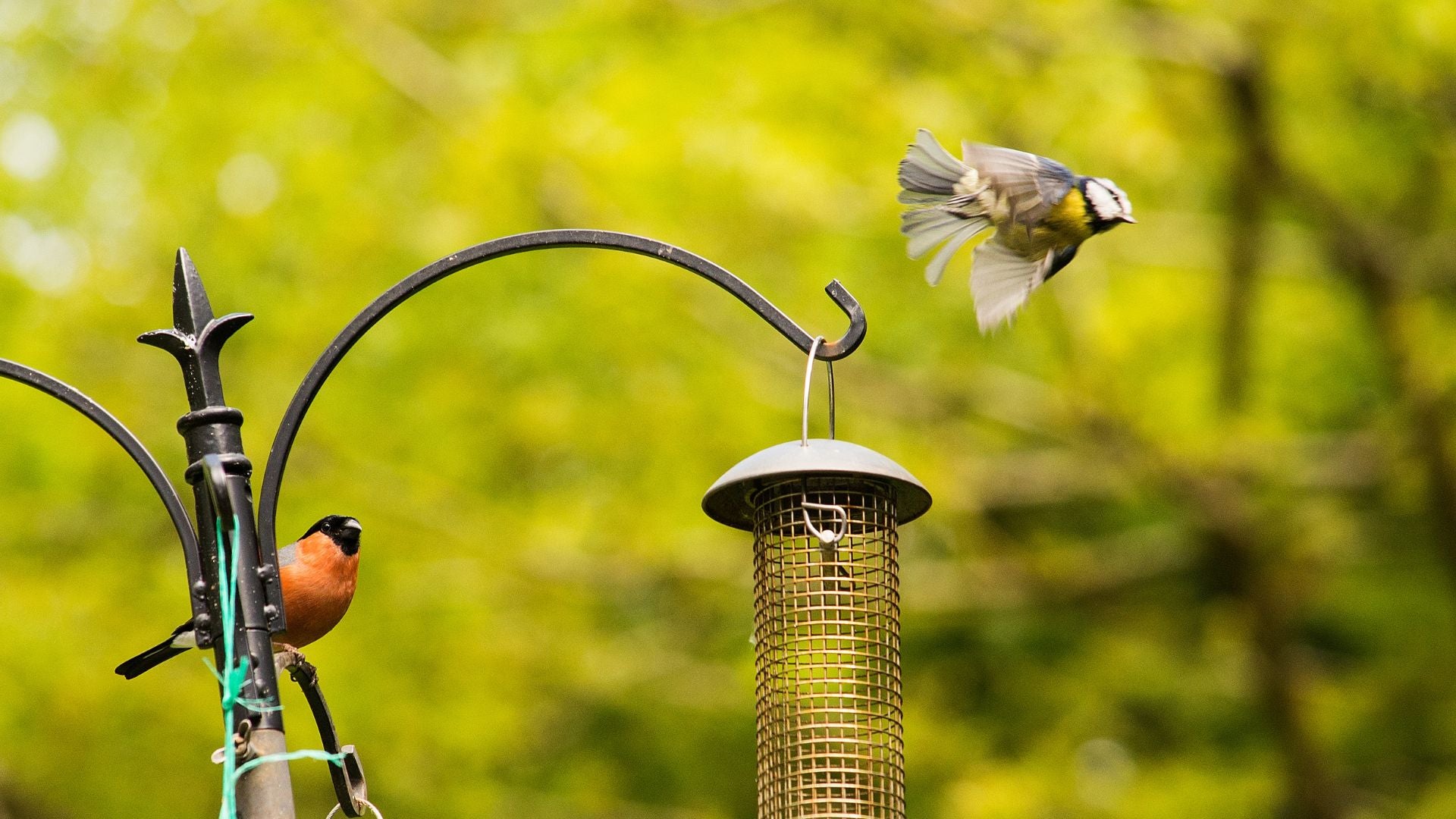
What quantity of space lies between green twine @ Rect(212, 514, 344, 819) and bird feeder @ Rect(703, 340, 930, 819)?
1.00m

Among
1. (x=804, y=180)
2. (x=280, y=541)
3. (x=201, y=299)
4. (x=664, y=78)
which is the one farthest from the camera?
(x=280, y=541)

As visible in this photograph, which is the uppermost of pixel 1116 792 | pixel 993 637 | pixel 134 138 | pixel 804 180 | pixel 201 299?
pixel 134 138

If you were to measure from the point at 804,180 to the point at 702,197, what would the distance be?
1.50 ft

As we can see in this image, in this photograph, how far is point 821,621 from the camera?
3.95 meters

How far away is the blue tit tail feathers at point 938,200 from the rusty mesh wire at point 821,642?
2.53ft

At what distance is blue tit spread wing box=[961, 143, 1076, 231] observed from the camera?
4289mm

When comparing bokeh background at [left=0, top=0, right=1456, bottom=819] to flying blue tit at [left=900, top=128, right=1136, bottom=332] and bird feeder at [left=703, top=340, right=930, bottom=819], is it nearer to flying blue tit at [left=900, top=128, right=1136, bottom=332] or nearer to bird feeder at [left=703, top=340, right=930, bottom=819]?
flying blue tit at [left=900, top=128, right=1136, bottom=332]

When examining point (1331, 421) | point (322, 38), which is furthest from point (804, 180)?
point (1331, 421)

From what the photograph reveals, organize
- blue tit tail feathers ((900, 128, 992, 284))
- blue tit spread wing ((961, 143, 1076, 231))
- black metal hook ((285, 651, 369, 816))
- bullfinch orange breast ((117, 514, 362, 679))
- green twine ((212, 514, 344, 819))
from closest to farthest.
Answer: green twine ((212, 514, 344, 819)), black metal hook ((285, 651, 369, 816)), blue tit tail feathers ((900, 128, 992, 284)), blue tit spread wing ((961, 143, 1076, 231)), bullfinch orange breast ((117, 514, 362, 679))

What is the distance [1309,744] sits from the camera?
7969 millimetres

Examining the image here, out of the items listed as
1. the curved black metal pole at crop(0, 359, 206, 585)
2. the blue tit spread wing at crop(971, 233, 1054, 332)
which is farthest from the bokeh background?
the curved black metal pole at crop(0, 359, 206, 585)

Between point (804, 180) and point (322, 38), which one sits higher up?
point (322, 38)

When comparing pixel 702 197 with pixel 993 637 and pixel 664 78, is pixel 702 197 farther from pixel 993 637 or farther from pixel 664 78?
pixel 993 637

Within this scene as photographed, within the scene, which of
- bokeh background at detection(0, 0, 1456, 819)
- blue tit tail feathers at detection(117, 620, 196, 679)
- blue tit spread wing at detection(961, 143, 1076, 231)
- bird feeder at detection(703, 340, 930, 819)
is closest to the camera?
bird feeder at detection(703, 340, 930, 819)
